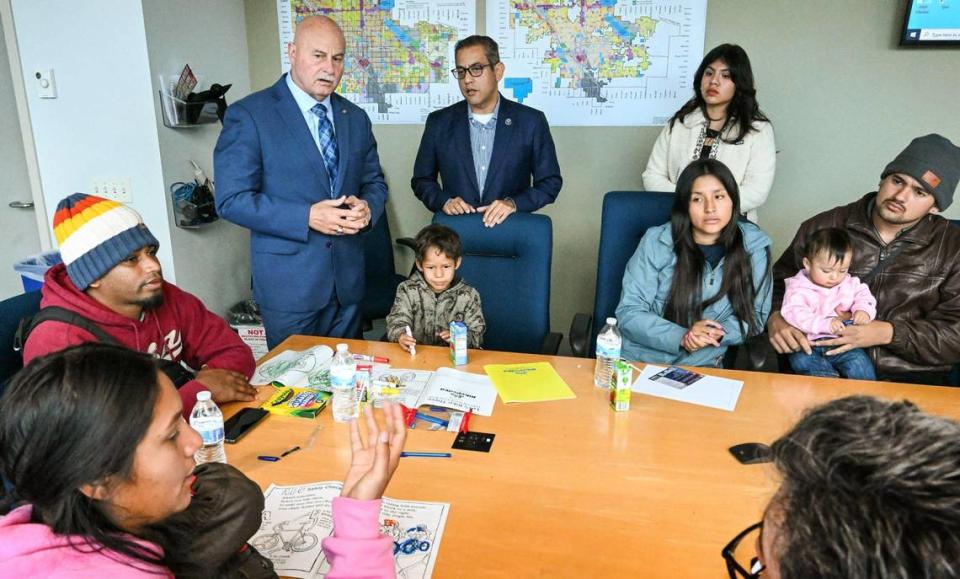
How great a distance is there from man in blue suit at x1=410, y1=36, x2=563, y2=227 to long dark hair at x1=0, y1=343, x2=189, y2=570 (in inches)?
83.8

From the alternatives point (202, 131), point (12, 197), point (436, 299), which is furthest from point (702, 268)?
point (12, 197)

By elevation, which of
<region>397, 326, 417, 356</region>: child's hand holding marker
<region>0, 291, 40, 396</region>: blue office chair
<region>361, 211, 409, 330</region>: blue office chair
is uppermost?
<region>0, 291, 40, 396</region>: blue office chair

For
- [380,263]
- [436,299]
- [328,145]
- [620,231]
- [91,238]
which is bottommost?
[380,263]

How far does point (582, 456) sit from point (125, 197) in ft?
8.77

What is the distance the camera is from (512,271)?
92.4 inches

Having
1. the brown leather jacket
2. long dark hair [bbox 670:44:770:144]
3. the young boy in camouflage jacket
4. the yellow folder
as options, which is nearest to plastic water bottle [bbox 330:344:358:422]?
the yellow folder

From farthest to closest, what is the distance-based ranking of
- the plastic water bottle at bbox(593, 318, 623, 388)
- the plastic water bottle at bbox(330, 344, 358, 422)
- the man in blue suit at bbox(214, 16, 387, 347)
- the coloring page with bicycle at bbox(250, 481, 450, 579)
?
the man in blue suit at bbox(214, 16, 387, 347) → the plastic water bottle at bbox(593, 318, 623, 388) → the plastic water bottle at bbox(330, 344, 358, 422) → the coloring page with bicycle at bbox(250, 481, 450, 579)

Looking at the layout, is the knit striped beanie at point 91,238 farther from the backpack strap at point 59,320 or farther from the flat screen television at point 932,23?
the flat screen television at point 932,23

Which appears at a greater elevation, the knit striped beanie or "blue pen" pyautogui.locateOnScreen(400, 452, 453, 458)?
the knit striped beanie

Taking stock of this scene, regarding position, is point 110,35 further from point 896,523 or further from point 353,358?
point 896,523

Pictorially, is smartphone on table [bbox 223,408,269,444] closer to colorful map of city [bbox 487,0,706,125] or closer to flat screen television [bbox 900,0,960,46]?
colorful map of city [bbox 487,0,706,125]

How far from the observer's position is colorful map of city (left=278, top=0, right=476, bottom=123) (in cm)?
362

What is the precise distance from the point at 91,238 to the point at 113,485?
0.98 metres

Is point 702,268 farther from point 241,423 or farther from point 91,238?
point 91,238
